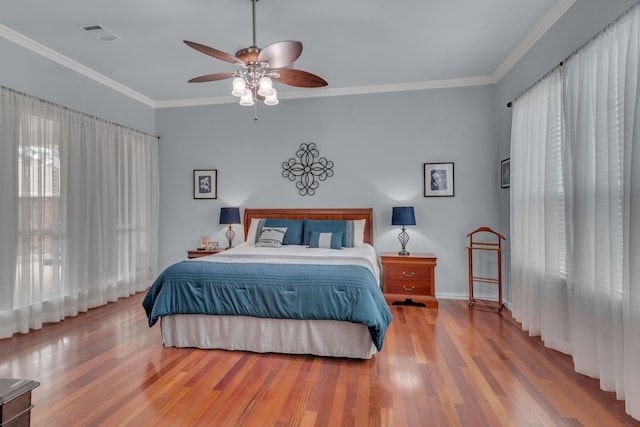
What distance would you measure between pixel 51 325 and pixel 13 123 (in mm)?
2049

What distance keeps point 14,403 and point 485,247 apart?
449cm

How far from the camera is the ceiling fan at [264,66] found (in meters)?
2.32

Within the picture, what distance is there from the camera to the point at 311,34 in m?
3.13

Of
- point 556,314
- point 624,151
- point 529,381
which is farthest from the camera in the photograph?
point 556,314

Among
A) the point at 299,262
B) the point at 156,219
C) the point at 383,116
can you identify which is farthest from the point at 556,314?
the point at 156,219

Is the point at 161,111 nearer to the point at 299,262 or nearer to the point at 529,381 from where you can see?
the point at 299,262

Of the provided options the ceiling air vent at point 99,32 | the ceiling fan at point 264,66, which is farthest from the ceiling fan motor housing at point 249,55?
the ceiling air vent at point 99,32

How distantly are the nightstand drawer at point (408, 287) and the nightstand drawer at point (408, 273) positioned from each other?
37 millimetres

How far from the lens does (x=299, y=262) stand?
2.98 meters

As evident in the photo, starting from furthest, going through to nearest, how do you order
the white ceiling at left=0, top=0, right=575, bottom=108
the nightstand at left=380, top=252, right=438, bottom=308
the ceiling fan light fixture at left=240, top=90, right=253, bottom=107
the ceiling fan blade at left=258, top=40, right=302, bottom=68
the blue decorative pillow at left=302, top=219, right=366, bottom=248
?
the blue decorative pillow at left=302, top=219, right=366, bottom=248 < the nightstand at left=380, top=252, right=438, bottom=308 < the white ceiling at left=0, top=0, right=575, bottom=108 < the ceiling fan light fixture at left=240, top=90, right=253, bottom=107 < the ceiling fan blade at left=258, top=40, right=302, bottom=68

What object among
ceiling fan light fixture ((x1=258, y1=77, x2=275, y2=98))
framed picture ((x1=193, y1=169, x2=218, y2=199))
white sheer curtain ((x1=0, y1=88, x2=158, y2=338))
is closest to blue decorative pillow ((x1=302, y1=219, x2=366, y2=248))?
framed picture ((x1=193, y1=169, x2=218, y2=199))

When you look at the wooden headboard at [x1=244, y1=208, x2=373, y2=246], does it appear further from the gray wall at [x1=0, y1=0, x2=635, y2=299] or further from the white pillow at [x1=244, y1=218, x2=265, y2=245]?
the white pillow at [x1=244, y1=218, x2=265, y2=245]

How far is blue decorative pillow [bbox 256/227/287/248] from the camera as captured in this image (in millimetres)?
4117

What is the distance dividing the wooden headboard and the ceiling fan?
2.07 m
